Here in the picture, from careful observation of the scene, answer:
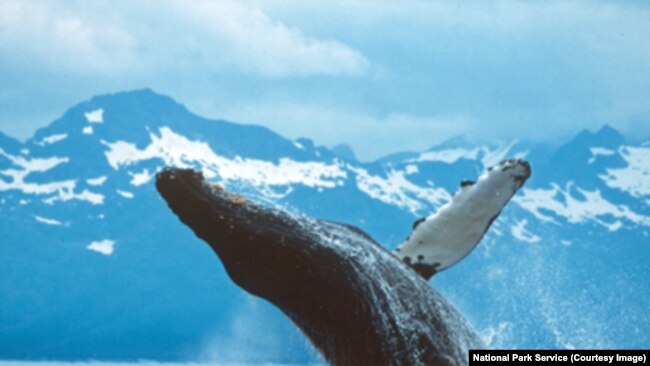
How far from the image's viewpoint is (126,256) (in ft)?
545

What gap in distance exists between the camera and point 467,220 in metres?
4.77

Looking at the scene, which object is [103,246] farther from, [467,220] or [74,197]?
[467,220]

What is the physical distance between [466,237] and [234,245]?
1.30 meters

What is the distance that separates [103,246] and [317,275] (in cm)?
16432

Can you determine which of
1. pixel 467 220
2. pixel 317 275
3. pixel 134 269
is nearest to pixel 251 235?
pixel 317 275

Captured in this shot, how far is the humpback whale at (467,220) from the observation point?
4.71 metres

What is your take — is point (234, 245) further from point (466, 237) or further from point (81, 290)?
point (81, 290)

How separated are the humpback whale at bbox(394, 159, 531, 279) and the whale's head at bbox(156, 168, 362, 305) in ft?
3.01

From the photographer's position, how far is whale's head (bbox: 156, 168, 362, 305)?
3.78m

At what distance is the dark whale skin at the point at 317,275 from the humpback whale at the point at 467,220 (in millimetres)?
781

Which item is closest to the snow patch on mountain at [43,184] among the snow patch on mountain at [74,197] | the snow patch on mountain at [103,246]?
the snow patch on mountain at [74,197]

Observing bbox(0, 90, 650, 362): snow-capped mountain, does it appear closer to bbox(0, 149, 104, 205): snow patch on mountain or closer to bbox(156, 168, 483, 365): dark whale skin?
bbox(0, 149, 104, 205): snow patch on mountain

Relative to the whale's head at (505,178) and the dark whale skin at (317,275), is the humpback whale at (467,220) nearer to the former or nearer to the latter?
the whale's head at (505,178)

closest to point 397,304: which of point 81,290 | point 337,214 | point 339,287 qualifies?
point 339,287
